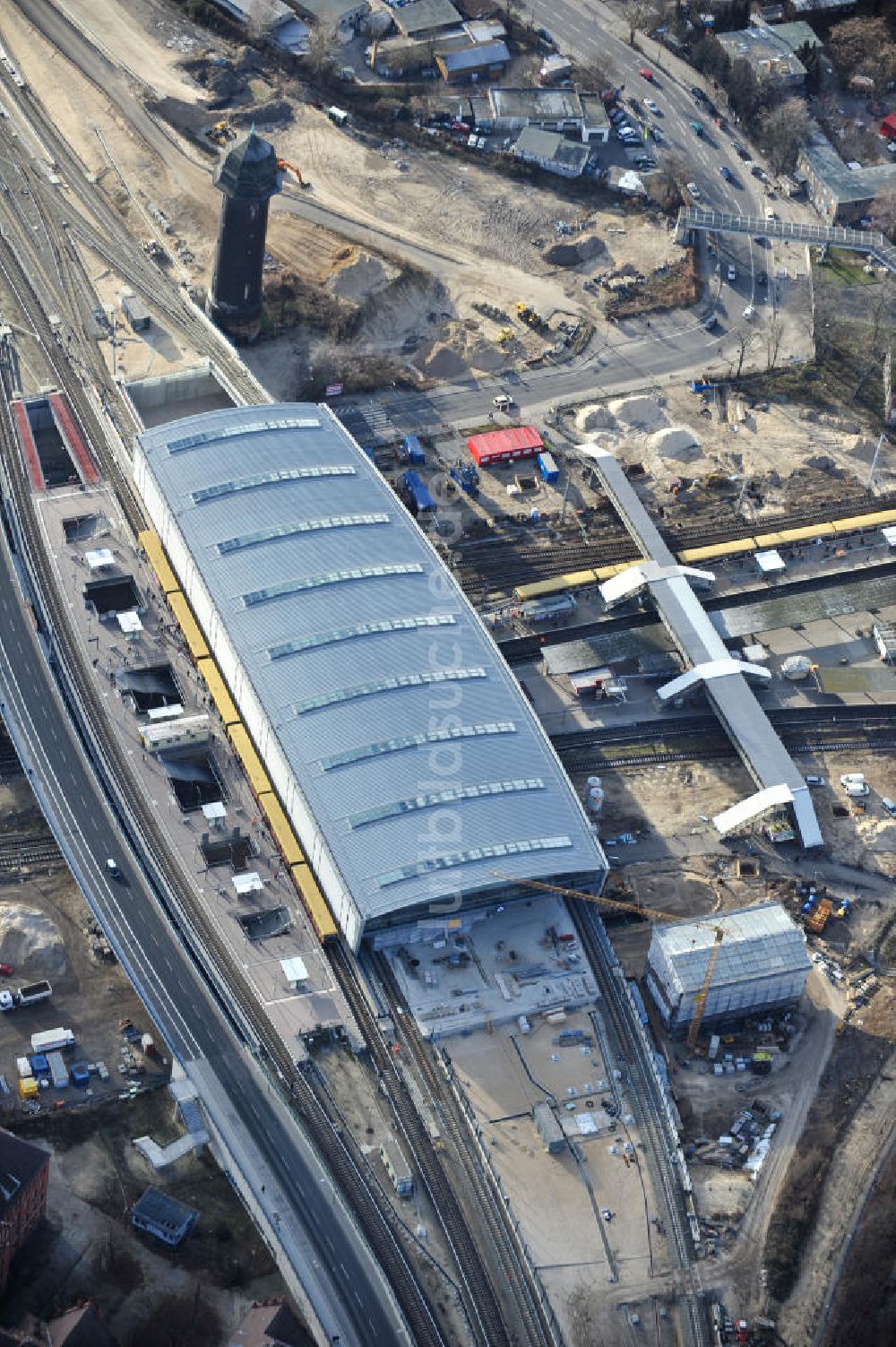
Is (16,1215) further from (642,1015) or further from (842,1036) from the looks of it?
(842,1036)

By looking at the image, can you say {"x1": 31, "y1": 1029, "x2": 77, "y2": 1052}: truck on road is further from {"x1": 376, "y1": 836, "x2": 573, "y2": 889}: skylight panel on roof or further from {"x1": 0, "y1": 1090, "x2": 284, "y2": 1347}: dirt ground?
{"x1": 376, "y1": 836, "x2": 573, "y2": 889}: skylight panel on roof

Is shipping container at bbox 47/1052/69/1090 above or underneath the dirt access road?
above

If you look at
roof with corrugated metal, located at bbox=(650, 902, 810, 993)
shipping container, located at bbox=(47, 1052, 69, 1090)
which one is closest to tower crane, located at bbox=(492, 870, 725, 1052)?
roof with corrugated metal, located at bbox=(650, 902, 810, 993)

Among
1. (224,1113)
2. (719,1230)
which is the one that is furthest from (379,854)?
(719,1230)

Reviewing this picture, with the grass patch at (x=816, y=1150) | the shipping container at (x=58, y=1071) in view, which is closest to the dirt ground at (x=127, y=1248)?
the shipping container at (x=58, y=1071)

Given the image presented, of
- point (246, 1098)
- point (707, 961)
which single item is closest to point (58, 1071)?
point (246, 1098)

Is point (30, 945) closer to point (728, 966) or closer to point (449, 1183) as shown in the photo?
point (449, 1183)

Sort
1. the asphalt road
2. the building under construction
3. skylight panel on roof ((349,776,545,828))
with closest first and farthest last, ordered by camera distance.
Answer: the asphalt road < the building under construction < skylight panel on roof ((349,776,545,828))

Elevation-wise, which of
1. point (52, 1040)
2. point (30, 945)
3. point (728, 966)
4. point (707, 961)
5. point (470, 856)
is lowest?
point (52, 1040)
